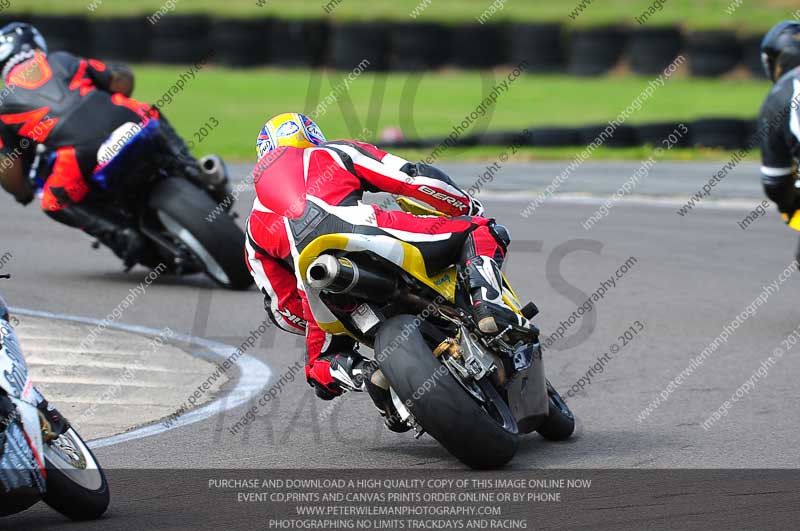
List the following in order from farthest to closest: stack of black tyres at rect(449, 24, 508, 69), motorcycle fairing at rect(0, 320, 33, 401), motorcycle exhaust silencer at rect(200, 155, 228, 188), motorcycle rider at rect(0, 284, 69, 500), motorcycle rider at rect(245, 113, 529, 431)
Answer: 1. stack of black tyres at rect(449, 24, 508, 69)
2. motorcycle exhaust silencer at rect(200, 155, 228, 188)
3. motorcycle rider at rect(245, 113, 529, 431)
4. motorcycle fairing at rect(0, 320, 33, 401)
5. motorcycle rider at rect(0, 284, 69, 500)

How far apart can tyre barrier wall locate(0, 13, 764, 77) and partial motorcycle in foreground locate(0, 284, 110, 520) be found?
69.9ft

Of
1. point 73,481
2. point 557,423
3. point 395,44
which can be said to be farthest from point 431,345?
point 395,44

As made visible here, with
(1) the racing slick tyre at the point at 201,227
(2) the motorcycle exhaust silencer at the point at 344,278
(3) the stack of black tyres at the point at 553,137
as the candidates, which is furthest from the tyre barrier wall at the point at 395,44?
(2) the motorcycle exhaust silencer at the point at 344,278

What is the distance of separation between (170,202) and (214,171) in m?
0.39

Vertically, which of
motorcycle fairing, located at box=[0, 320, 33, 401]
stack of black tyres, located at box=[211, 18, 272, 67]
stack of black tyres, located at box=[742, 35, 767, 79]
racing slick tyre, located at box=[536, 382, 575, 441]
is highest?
motorcycle fairing, located at box=[0, 320, 33, 401]

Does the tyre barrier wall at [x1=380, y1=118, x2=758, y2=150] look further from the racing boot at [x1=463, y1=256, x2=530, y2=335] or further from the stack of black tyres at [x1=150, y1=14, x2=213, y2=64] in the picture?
the racing boot at [x1=463, y1=256, x2=530, y2=335]

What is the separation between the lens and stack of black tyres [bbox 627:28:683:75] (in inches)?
1024

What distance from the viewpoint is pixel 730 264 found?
11109 mm

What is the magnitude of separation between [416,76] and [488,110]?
3.10m

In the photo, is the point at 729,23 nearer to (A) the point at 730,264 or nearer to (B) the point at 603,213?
(B) the point at 603,213

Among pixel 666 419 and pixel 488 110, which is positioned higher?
pixel 666 419

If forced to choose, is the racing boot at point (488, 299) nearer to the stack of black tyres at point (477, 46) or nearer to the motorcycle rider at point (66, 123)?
the motorcycle rider at point (66, 123)

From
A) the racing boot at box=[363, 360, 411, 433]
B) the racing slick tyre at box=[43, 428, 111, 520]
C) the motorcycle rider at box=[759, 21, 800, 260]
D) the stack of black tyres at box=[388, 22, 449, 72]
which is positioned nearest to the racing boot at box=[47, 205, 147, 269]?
the motorcycle rider at box=[759, 21, 800, 260]

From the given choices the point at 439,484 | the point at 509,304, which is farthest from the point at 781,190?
the point at 439,484
